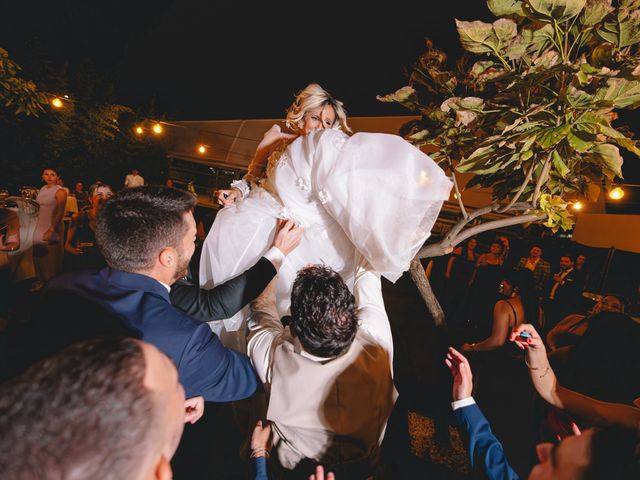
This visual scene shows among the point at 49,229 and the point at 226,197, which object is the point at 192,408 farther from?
the point at 49,229

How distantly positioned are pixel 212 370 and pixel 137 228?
2.28 feet

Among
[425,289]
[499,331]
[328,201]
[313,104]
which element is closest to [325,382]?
[328,201]

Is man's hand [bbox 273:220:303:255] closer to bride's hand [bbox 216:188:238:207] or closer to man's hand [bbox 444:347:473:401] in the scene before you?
bride's hand [bbox 216:188:238:207]

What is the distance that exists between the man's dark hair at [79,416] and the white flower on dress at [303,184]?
1112mm

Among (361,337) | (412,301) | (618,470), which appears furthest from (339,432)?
(412,301)

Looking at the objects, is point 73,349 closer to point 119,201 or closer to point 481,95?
point 119,201

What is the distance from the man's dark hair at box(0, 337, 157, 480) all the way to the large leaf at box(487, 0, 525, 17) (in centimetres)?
171

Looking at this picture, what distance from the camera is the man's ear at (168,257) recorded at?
1386mm

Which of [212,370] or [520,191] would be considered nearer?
[212,370]

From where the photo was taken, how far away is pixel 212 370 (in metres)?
1.33

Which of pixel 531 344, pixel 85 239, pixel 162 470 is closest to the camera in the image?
pixel 162 470

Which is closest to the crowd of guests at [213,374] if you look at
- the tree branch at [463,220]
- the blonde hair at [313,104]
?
the tree branch at [463,220]

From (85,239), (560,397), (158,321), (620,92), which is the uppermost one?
(620,92)

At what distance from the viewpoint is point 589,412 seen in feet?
6.23
